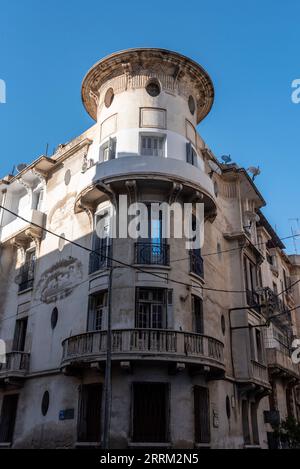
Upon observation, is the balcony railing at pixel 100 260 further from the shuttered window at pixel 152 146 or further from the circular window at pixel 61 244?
the shuttered window at pixel 152 146

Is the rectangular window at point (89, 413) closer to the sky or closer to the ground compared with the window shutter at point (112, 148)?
closer to the ground

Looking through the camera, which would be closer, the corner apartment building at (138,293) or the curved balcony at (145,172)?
the corner apartment building at (138,293)

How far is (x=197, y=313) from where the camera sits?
19750mm

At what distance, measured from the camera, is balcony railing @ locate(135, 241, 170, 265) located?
18781mm

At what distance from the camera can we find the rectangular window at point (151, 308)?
18.0 m

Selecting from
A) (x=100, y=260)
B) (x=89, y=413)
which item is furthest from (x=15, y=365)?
(x=100, y=260)

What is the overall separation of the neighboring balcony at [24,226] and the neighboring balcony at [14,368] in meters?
6.67

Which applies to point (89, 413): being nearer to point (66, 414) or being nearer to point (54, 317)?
point (66, 414)

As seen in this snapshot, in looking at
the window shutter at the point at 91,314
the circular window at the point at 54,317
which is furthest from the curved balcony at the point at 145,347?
the circular window at the point at 54,317

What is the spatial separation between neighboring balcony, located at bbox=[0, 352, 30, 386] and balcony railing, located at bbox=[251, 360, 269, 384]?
1094cm

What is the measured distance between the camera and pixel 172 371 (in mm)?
16938

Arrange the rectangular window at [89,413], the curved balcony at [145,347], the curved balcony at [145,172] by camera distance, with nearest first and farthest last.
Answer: the curved balcony at [145,347]
the rectangular window at [89,413]
the curved balcony at [145,172]
